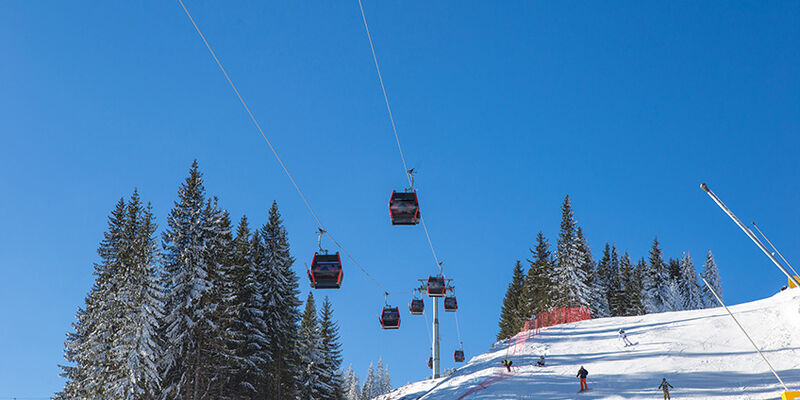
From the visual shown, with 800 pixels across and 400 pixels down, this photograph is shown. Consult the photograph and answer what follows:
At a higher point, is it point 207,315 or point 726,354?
point 207,315

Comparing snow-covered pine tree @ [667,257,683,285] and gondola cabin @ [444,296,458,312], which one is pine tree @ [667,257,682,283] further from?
gondola cabin @ [444,296,458,312]

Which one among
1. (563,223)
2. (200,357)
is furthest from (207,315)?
(563,223)

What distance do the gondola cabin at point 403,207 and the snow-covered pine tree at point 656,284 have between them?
67894mm

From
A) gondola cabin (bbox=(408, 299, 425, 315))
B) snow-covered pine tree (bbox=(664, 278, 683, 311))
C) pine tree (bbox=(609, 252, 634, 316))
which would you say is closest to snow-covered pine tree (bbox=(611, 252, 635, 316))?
pine tree (bbox=(609, 252, 634, 316))

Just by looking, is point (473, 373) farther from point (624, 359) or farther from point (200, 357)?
point (200, 357)

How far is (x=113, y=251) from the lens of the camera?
44281mm

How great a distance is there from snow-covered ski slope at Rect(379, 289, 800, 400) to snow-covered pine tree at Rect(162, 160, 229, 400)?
492 inches

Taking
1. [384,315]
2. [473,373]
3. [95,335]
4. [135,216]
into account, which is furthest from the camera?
[384,315]

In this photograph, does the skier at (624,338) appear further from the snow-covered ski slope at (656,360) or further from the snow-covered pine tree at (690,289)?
the snow-covered pine tree at (690,289)

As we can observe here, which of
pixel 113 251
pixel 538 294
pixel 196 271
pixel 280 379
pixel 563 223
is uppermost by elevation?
pixel 563 223

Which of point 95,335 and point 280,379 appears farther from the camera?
point 280,379

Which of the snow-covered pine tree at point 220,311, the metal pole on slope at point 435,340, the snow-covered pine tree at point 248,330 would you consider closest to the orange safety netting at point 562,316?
the metal pole on slope at point 435,340

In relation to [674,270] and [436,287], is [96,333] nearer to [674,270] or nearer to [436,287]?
[436,287]

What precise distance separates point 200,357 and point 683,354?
26.7 m
